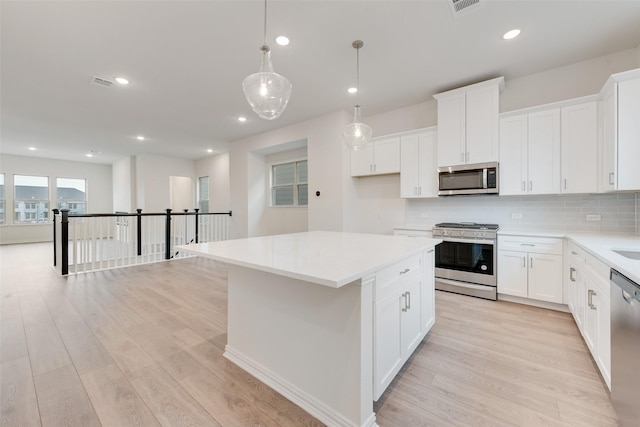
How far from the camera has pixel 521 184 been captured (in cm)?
329

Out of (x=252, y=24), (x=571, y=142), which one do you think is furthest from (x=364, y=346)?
(x=571, y=142)

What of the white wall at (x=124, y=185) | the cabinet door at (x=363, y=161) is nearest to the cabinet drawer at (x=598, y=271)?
the cabinet door at (x=363, y=161)

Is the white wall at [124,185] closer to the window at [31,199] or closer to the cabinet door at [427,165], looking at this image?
the window at [31,199]

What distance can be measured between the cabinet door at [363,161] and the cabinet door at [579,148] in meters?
2.44

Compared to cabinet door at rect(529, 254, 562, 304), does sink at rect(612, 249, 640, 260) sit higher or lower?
higher

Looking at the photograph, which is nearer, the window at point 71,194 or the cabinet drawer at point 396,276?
the cabinet drawer at point 396,276

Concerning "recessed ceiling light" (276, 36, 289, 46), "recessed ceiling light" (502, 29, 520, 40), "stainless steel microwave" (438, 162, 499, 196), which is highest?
"recessed ceiling light" (276, 36, 289, 46)

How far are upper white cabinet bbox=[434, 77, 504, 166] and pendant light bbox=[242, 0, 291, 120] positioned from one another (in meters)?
2.65

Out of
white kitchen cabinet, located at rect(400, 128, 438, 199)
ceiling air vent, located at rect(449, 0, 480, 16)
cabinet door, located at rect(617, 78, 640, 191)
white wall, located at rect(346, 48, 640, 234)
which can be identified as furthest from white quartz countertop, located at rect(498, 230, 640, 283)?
ceiling air vent, located at rect(449, 0, 480, 16)

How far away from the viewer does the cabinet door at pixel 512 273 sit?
3.14 metres

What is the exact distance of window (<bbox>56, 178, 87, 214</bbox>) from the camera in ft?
30.3

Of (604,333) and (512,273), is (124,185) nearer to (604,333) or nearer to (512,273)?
(512,273)

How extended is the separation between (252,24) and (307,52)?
659mm

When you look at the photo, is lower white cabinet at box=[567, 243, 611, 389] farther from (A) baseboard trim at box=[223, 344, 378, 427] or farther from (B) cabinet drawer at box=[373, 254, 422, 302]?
(A) baseboard trim at box=[223, 344, 378, 427]
